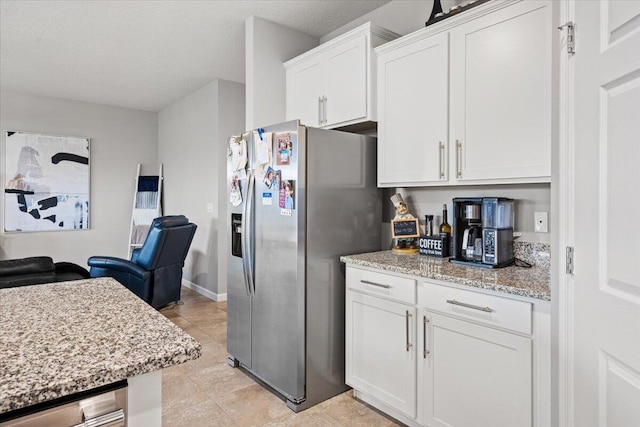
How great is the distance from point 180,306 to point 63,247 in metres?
2.36

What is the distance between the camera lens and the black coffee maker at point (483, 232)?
6.61 feet

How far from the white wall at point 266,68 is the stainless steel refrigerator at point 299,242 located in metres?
0.57

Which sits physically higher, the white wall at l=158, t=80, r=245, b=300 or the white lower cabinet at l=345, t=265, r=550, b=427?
the white wall at l=158, t=80, r=245, b=300

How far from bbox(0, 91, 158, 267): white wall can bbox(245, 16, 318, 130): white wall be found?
3734 mm

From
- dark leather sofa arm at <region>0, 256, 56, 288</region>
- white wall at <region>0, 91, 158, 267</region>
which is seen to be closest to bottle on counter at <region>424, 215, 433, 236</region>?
dark leather sofa arm at <region>0, 256, 56, 288</region>

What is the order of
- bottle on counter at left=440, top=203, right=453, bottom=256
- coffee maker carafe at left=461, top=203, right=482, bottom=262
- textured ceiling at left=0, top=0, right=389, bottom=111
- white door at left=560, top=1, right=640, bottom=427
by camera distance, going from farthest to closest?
textured ceiling at left=0, top=0, right=389, bottom=111, bottle on counter at left=440, top=203, right=453, bottom=256, coffee maker carafe at left=461, top=203, right=482, bottom=262, white door at left=560, top=1, right=640, bottom=427

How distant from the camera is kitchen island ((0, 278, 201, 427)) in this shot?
2.45 ft

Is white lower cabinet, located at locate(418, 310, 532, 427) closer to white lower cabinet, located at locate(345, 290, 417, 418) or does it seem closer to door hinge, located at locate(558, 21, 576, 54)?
white lower cabinet, located at locate(345, 290, 417, 418)

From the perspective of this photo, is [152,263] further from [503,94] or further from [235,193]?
[503,94]

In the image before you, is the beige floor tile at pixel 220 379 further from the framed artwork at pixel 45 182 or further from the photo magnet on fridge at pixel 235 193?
the framed artwork at pixel 45 182

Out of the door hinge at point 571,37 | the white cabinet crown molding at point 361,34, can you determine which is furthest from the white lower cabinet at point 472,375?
the white cabinet crown molding at point 361,34

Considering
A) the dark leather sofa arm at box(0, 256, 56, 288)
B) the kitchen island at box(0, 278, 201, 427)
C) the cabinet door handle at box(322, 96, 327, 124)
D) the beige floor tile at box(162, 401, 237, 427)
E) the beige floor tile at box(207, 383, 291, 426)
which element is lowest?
the beige floor tile at box(207, 383, 291, 426)

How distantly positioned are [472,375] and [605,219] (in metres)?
0.97

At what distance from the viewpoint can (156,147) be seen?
6422 mm
